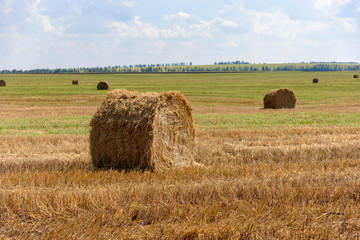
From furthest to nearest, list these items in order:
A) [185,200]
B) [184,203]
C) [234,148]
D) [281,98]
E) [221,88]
Answer: [221,88], [281,98], [234,148], [185,200], [184,203]

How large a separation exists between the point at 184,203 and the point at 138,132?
291 centimetres

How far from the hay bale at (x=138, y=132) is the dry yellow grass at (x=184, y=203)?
533mm

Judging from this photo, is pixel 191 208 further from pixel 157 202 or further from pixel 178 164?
pixel 178 164

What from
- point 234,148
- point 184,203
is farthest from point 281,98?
point 184,203

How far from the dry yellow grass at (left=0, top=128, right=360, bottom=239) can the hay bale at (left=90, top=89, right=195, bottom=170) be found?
21.0 inches

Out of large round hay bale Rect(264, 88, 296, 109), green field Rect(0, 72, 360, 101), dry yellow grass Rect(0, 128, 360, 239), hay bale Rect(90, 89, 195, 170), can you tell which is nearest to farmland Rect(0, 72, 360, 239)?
dry yellow grass Rect(0, 128, 360, 239)

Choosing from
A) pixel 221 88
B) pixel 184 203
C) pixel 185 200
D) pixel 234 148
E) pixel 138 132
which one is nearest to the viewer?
pixel 184 203

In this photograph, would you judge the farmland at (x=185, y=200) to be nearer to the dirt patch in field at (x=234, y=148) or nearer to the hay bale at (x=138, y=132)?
the dirt patch in field at (x=234, y=148)

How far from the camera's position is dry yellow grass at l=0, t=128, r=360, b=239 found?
4.71 meters

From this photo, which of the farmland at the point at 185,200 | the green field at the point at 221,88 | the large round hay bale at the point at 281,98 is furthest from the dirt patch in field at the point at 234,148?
the green field at the point at 221,88

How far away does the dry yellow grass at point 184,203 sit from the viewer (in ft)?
15.5

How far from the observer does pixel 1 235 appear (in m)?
4.59

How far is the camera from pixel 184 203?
5.62 m

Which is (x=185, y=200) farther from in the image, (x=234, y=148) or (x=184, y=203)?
(x=234, y=148)
